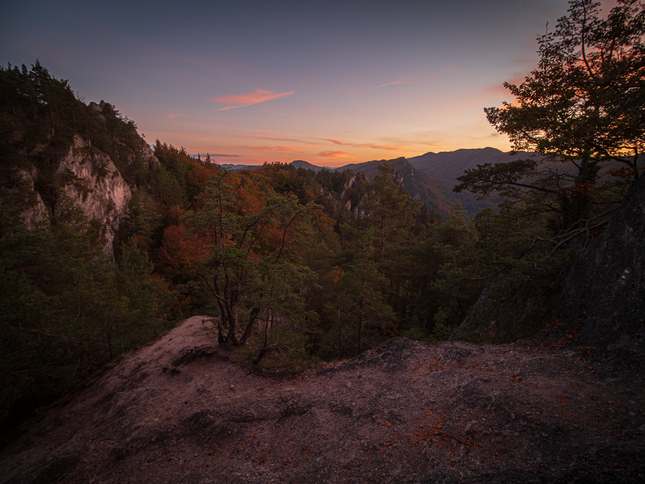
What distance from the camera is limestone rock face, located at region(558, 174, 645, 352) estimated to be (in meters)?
5.82

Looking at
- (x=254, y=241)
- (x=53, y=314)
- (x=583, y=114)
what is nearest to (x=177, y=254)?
(x=53, y=314)

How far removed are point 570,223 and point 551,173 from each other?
1989 millimetres

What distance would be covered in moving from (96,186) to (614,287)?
45082mm

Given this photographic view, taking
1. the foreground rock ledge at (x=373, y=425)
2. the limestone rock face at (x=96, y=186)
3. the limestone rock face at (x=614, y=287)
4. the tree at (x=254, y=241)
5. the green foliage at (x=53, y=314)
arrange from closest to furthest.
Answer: the foreground rock ledge at (x=373, y=425) → the limestone rock face at (x=614, y=287) → the green foliage at (x=53, y=314) → the tree at (x=254, y=241) → the limestone rock face at (x=96, y=186)

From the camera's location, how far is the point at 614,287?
6414mm

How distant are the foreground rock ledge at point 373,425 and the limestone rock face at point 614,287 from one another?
31.2 inches

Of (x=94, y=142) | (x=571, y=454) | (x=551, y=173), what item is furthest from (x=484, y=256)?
(x=94, y=142)

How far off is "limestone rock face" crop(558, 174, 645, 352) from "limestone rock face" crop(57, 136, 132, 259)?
Answer: 3849cm

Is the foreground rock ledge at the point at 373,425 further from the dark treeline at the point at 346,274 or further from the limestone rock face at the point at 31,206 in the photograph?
the limestone rock face at the point at 31,206

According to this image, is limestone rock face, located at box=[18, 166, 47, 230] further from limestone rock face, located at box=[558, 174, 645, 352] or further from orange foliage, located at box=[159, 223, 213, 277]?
limestone rock face, located at box=[558, 174, 645, 352]

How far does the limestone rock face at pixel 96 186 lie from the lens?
28.0m

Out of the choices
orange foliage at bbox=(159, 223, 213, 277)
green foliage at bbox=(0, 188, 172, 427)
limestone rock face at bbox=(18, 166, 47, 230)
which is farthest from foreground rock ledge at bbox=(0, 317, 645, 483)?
orange foliage at bbox=(159, 223, 213, 277)

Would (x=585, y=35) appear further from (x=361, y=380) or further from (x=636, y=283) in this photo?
(x=361, y=380)

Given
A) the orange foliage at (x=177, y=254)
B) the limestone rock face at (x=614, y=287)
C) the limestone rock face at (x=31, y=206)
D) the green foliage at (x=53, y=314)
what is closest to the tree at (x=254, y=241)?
the green foliage at (x=53, y=314)
